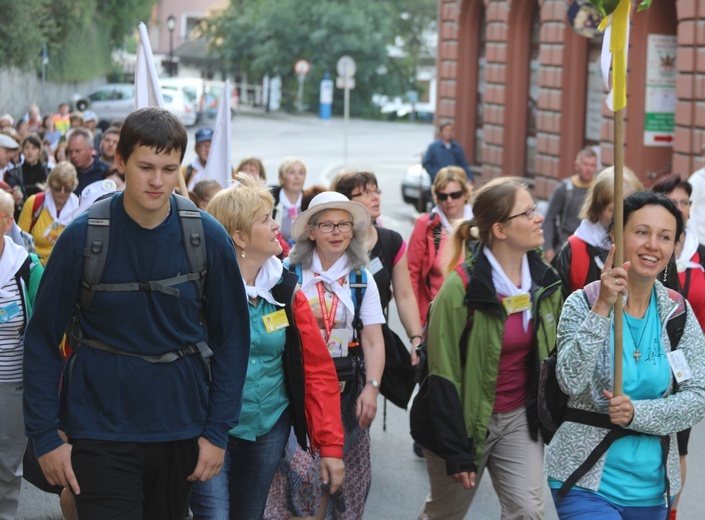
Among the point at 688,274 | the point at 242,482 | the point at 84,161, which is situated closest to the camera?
the point at 242,482

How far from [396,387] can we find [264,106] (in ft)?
221

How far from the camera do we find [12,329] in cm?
579

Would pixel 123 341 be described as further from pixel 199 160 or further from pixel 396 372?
pixel 199 160

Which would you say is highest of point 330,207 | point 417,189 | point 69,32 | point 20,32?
point 69,32

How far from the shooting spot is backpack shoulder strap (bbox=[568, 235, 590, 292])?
6086mm

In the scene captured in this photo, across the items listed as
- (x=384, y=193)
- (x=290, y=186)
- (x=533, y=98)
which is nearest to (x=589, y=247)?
(x=290, y=186)

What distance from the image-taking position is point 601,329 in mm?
4262

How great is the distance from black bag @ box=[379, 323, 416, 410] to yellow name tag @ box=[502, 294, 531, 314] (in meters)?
1.11

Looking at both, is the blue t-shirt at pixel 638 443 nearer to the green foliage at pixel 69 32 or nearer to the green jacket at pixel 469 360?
the green jacket at pixel 469 360

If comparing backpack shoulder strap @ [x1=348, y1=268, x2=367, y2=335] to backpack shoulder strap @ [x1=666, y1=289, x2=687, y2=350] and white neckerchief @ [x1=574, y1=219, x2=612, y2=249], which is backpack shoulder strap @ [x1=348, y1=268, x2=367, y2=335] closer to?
white neckerchief @ [x1=574, y1=219, x2=612, y2=249]

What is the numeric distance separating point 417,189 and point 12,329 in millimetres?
18270

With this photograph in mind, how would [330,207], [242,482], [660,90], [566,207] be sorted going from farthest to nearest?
[660,90]
[566,207]
[330,207]
[242,482]

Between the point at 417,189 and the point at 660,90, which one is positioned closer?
the point at 660,90

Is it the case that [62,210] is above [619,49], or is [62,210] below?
below
